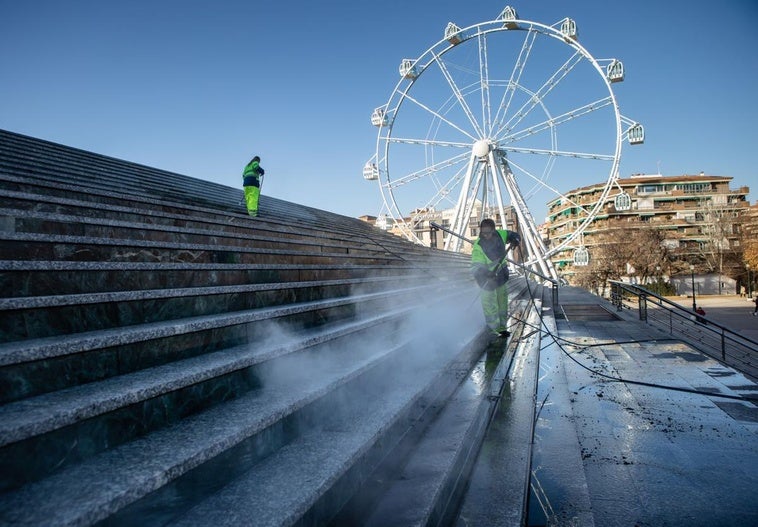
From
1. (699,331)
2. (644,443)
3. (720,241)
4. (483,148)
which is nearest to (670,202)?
(720,241)

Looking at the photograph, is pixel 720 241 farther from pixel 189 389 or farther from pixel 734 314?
pixel 189 389

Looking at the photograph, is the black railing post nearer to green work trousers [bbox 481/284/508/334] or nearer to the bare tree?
green work trousers [bbox 481/284/508/334]

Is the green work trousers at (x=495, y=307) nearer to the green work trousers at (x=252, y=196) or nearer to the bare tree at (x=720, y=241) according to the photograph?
the green work trousers at (x=252, y=196)

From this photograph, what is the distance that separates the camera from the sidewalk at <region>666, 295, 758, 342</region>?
2442 centimetres

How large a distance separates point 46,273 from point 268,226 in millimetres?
4861

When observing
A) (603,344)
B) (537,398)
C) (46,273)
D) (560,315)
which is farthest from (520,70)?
(46,273)

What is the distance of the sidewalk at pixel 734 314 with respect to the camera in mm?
24422

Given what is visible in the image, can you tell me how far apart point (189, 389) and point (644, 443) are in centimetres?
320

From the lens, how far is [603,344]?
264 inches

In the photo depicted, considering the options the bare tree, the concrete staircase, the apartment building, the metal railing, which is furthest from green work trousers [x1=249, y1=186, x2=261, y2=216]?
the bare tree

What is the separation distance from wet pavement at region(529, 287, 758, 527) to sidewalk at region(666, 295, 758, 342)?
71.9 feet

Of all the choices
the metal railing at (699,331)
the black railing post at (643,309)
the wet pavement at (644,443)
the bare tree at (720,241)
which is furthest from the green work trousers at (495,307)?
the bare tree at (720,241)

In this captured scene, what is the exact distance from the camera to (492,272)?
20.4 ft

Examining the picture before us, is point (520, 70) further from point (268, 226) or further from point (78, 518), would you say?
point (78, 518)
